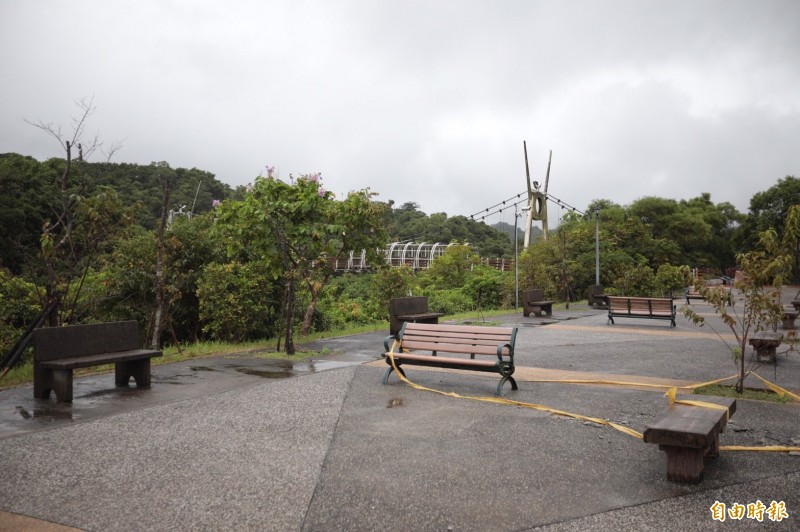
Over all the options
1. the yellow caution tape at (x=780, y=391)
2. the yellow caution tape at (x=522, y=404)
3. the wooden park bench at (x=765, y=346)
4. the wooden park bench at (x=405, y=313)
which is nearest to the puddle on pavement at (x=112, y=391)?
the yellow caution tape at (x=522, y=404)

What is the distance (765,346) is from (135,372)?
29.7 feet

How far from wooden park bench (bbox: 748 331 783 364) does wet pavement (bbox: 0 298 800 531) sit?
0.97m

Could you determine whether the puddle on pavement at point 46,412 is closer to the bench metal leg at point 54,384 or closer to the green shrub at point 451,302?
the bench metal leg at point 54,384

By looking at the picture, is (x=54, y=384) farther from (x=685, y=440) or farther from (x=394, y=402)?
(x=685, y=440)

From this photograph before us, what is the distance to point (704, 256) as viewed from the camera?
46000mm

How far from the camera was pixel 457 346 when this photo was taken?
7.59 metres

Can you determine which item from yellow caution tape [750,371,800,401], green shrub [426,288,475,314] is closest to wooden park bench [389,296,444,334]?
yellow caution tape [750,371,800,401]

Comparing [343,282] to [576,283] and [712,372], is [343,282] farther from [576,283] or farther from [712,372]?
[712,372]

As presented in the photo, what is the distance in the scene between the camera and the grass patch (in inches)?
267

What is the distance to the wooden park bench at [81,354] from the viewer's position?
6496 millimetres

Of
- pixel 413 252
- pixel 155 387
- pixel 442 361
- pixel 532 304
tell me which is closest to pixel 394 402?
pixel 442 361

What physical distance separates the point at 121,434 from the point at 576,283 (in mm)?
26780

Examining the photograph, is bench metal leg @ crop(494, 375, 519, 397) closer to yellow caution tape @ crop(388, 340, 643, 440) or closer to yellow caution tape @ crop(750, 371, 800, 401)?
yellow caution tape @ crop(388, 340, 643, 440)

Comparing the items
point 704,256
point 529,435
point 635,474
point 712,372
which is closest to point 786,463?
point 635,474
